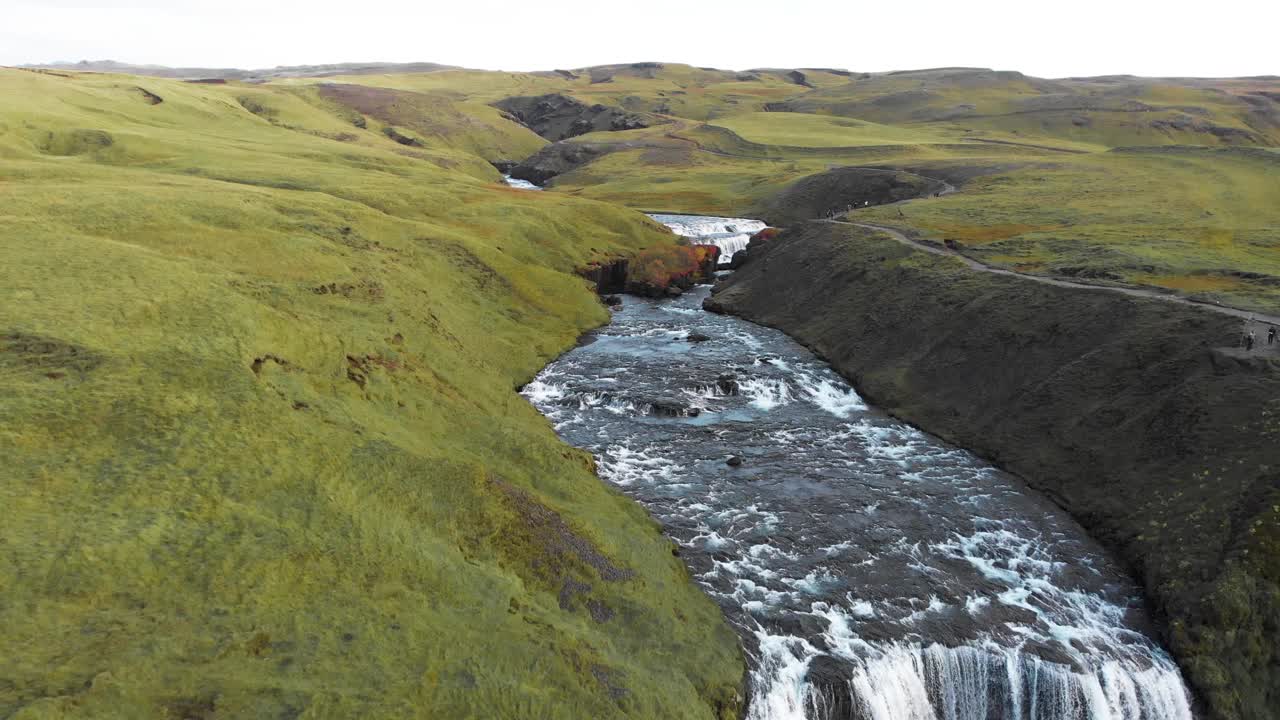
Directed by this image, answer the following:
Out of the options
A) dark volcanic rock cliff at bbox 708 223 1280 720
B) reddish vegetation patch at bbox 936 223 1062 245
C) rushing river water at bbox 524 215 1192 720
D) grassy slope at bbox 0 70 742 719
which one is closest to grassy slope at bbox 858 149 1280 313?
reddish vegetation patch at bbox 936 223 1062 245

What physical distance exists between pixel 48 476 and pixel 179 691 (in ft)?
30.6

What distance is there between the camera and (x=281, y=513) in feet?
75.3

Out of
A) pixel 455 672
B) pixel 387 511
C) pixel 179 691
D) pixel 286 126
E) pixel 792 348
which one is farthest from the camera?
pixel 286 126

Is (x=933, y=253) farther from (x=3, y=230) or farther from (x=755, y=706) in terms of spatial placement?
(x=3, y=230)

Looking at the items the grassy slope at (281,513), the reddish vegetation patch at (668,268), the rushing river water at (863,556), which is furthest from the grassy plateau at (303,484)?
the reddish vegetation patch at (668,268)

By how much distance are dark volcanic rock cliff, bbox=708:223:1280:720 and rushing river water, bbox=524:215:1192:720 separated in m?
1.71

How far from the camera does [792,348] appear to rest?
66.7 meters

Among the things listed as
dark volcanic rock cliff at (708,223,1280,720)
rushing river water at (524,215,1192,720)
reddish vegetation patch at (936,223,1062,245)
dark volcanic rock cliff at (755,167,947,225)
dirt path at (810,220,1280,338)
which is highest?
dark volcanic rock cliff at (755,167,947,225)

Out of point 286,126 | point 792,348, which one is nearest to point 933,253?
point 792,348

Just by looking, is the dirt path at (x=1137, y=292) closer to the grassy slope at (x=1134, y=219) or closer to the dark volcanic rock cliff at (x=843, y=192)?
the grassy slope at (x=1134, y=219)

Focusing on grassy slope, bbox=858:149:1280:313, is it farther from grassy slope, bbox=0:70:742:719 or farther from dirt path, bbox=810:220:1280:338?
grassy slope, bbox=0:70:742:719

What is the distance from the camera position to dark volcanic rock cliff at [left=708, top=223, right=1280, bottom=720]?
95.5ft

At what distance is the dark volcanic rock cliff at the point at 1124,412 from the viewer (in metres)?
29.1

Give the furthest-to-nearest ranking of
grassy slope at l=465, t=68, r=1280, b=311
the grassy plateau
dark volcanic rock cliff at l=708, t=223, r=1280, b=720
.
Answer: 1. grassy slope at l=465, t=68, r=1280, b=311
2. dark volcanic rock cliff at l=708, t=223, r=1280, b=720
3. the grassy plateau
